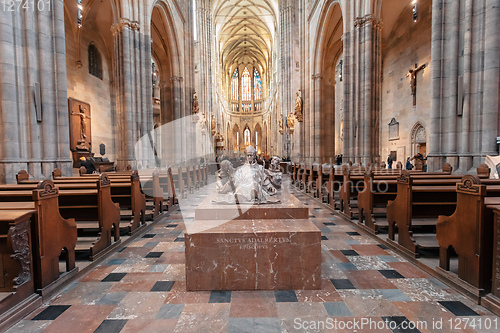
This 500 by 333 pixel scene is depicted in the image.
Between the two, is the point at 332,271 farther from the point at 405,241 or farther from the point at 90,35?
the point at 90,35

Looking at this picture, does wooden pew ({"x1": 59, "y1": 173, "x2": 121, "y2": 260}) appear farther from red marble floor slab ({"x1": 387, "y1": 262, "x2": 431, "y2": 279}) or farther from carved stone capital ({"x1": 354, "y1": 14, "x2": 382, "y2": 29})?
carved stone capital ({"x1": 354, "y1": 14, "x2": 382, "y2": 29})

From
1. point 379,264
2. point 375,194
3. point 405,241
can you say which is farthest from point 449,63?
point 379,264

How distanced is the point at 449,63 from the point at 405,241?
18.9 ft

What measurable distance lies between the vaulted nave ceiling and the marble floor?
33164 mm

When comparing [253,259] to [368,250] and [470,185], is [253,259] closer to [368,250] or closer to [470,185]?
[368,250]

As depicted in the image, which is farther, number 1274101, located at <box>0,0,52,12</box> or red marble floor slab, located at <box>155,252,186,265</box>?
number 1274101, located at <box>0,0,52,12</box>

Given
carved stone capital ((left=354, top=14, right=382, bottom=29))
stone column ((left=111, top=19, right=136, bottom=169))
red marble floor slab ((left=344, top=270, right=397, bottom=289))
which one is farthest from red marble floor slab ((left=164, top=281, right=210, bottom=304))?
carved stone capital ((left=354, top=14, right=382, bottom=29))

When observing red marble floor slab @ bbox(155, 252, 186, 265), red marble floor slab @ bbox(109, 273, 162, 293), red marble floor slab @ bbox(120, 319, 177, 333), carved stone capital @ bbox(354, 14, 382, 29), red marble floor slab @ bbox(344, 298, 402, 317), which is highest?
carved stone capital @ bbox(354, 14, 382, 29)

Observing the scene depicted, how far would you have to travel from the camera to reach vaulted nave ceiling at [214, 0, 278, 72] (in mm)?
32406

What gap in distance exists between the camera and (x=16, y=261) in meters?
2.59

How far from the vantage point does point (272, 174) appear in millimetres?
4035

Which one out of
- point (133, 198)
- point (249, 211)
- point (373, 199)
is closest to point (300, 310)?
point (249, 211)

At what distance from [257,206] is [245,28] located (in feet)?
140

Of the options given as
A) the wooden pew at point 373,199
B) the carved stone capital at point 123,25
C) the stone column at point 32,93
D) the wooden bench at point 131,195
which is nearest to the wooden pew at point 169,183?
the wooden bench at point 131,195
